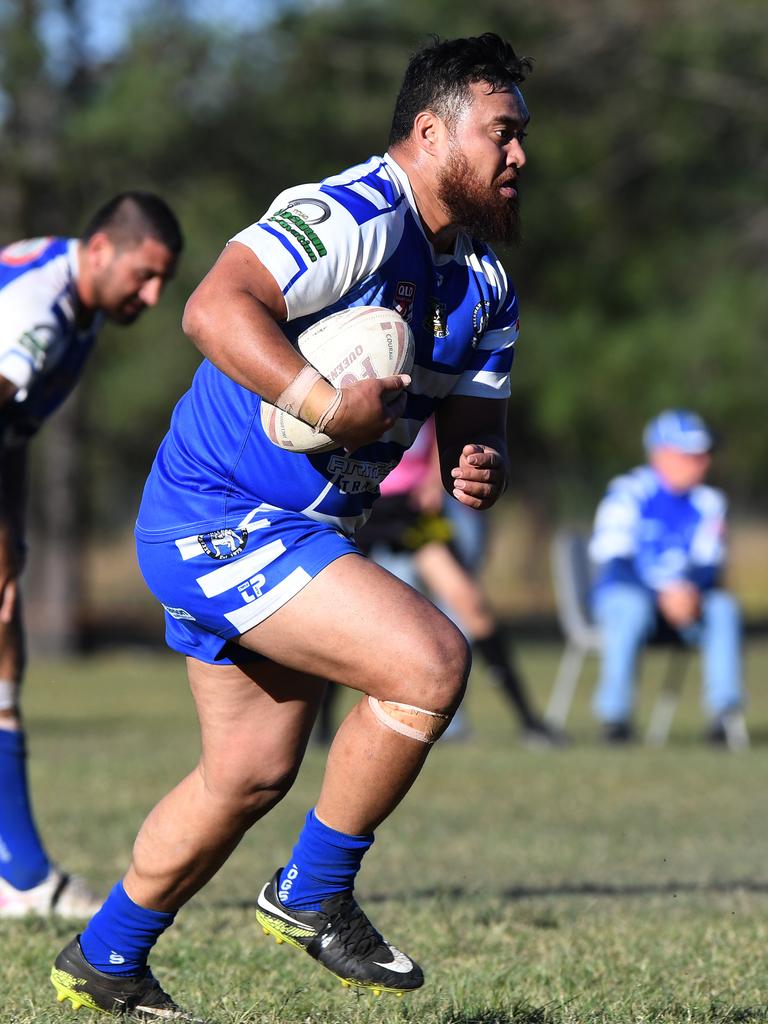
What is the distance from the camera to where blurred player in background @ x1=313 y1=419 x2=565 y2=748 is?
29.8 feet

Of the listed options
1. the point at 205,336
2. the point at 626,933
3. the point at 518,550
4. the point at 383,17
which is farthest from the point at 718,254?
the point at 205,336

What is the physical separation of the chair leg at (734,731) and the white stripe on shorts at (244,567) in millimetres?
7786

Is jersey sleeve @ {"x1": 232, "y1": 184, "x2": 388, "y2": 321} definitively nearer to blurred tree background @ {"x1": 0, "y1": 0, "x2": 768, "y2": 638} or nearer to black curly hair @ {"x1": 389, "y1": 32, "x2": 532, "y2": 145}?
black curly hair @ {"x1": 389, "y1": 32, "x2": 532, "y2": 145}

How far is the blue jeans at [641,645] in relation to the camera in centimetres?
1056

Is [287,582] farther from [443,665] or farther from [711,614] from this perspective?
[711,614]

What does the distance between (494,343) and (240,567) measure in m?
0.83

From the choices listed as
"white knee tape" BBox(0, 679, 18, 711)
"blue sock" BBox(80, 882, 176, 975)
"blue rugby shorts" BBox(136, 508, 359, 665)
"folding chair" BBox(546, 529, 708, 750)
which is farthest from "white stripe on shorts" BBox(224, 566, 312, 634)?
"folding chair" BBox(546, 529, 708, 750)

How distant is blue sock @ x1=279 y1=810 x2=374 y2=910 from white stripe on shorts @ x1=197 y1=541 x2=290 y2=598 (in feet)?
1.73

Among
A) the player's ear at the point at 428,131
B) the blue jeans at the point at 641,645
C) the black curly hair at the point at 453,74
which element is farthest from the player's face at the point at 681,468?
the player's ear at the point at 428,131

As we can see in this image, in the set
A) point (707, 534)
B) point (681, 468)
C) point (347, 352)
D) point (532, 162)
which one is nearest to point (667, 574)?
point (707, 534)

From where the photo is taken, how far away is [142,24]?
1891 centimetres

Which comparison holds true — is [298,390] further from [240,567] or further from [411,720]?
[411,720]

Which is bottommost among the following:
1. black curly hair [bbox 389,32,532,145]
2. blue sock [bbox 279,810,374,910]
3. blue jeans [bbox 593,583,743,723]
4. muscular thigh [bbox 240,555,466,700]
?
blue jeans [bbox 593,583,743,723]

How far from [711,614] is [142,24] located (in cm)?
1171
